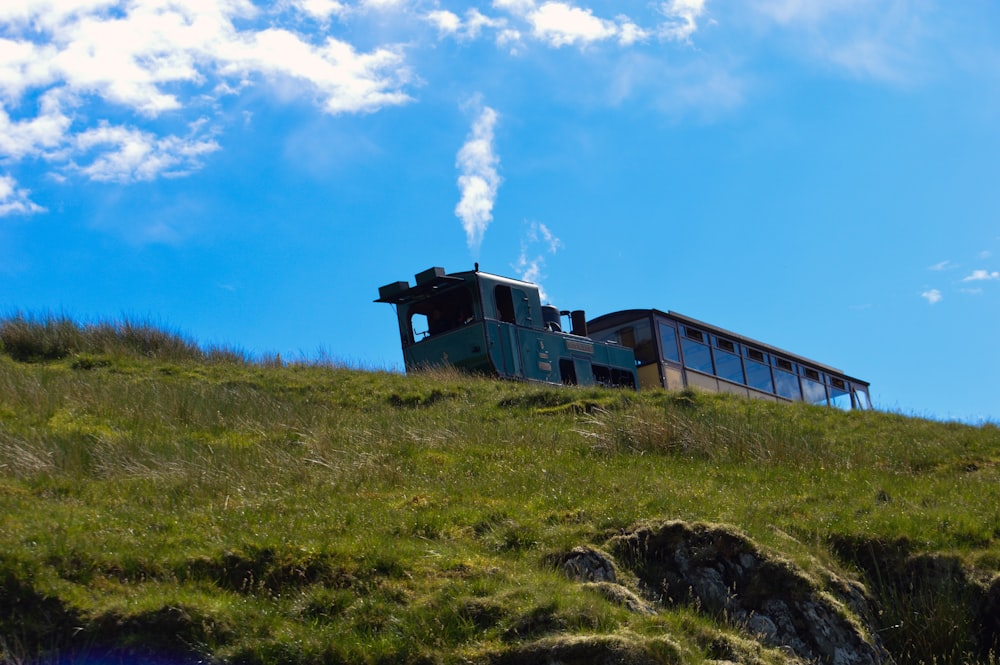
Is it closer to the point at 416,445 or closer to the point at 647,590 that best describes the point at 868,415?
the point at 416,445

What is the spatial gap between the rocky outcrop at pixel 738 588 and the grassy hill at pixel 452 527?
0.11 feet

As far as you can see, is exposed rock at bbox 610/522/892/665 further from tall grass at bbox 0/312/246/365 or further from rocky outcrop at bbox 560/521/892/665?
tall grass at bbox 0/312/246/365

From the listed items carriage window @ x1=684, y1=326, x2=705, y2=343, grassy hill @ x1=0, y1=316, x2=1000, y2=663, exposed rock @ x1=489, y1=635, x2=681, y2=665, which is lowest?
exposed rock @ x1=489, y1=635, x2=681, y2=665

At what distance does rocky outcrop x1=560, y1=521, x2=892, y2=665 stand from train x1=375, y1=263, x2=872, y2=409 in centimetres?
1285

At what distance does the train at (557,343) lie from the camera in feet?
74.1

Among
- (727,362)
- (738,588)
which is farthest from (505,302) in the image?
(738,588)

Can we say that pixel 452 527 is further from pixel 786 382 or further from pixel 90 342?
pixel 786 382

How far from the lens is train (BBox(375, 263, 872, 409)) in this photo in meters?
22.6

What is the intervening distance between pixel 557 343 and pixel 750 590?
50.1 ft

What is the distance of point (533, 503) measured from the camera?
10.4m

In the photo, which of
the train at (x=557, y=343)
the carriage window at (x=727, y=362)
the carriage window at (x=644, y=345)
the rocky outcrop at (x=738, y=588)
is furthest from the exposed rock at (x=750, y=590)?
the carriage window at (x=727, y=362)

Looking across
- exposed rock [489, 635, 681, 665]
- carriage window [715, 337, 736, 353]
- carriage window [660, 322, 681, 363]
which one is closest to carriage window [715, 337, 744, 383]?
carriage window [715, 337, 736, 353]

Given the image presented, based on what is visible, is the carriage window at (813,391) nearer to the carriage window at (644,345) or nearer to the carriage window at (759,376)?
the carriage window at (759,376)

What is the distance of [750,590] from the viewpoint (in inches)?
351
